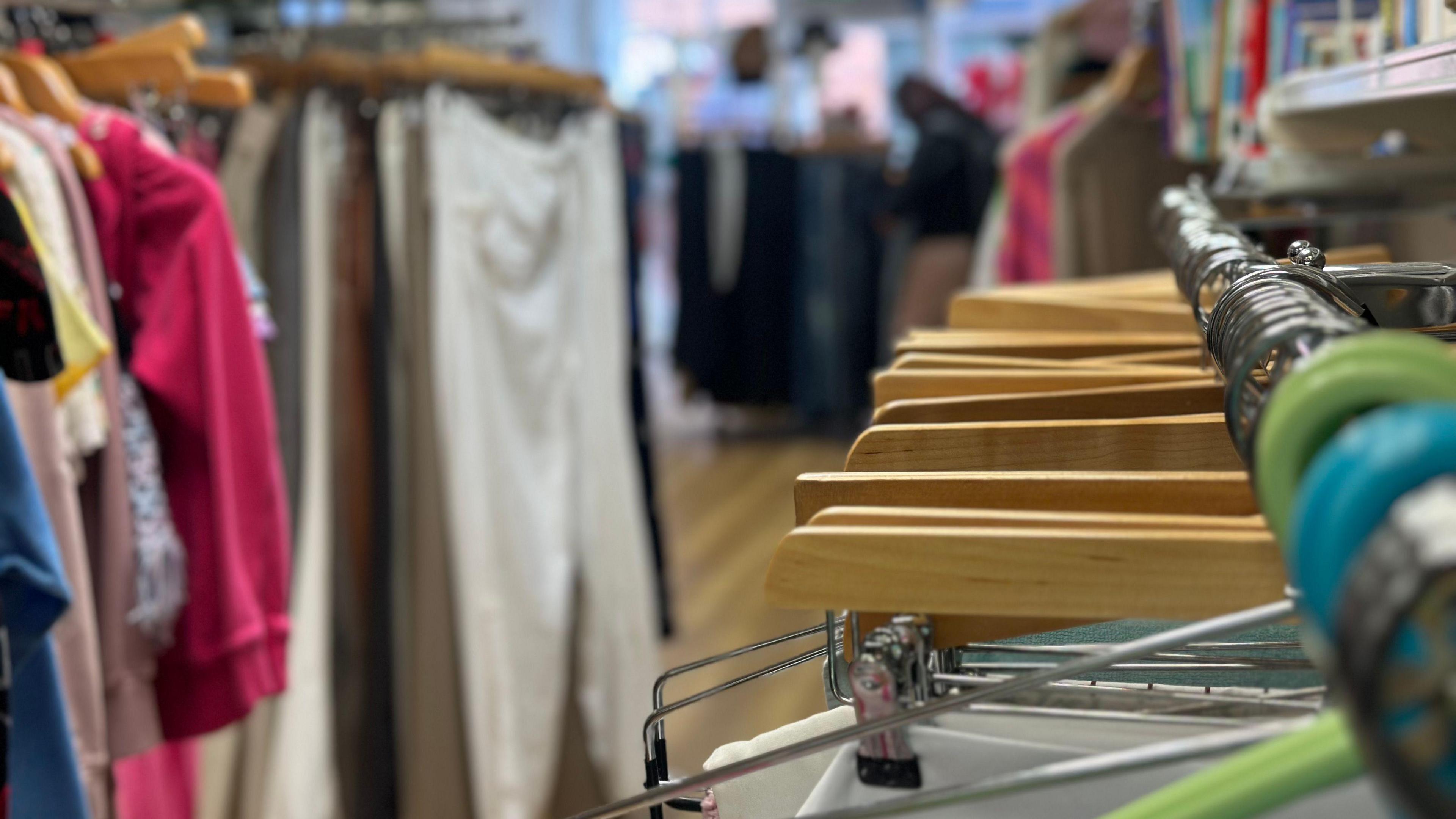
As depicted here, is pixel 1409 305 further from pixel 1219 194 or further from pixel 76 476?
pixel 76 476

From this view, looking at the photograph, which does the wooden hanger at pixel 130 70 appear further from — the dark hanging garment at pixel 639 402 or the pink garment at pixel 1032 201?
the pink garment at pixel 1032 201

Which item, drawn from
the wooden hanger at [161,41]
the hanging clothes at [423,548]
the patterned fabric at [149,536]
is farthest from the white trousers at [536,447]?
the patterned fabric at [149,536]

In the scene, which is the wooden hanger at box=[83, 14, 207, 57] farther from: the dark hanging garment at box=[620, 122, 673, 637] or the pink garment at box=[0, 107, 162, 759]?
the dark hanging garment at box=[620, 122, 673, 637]

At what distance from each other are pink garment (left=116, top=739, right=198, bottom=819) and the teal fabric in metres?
0.96

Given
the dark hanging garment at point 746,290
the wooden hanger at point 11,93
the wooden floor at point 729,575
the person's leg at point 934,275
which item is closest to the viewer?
the wooden hanger at point 11,93

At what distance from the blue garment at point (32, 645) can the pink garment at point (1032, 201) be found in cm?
172

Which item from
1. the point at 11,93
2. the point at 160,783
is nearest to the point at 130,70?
the point at 11,93

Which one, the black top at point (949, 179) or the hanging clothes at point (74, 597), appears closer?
the hanging clothes at point (74, 597)

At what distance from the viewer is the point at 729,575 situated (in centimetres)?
372

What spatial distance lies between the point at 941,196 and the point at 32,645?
3671 millimetres

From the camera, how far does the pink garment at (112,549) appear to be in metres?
1.16

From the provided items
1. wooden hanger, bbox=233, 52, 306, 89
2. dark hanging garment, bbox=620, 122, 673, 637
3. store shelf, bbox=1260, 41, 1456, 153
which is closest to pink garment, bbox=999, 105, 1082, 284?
dark hanging garment, bbox=620, 122, 673, 637

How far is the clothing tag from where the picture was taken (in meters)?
0.91

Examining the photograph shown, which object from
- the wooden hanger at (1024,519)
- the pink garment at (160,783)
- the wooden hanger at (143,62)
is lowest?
the pink garment at (160,783)
